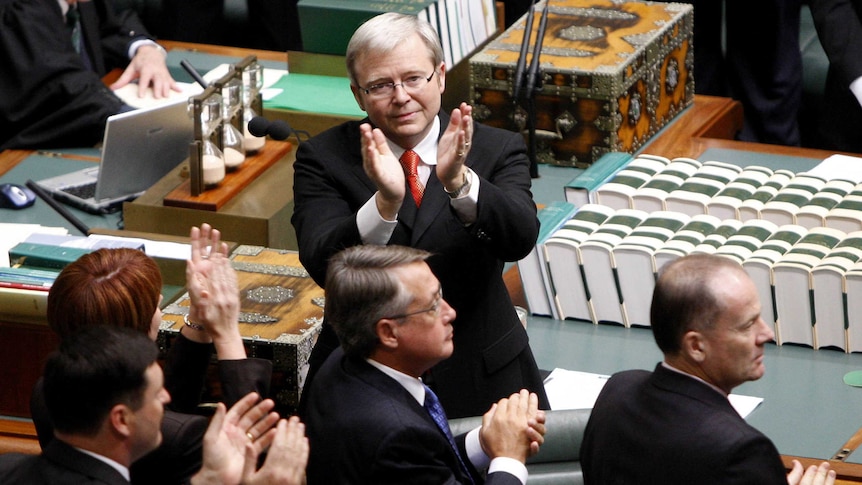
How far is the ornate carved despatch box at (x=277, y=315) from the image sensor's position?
123 inches

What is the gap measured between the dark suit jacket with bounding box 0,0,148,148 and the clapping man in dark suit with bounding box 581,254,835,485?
2810 millimetres

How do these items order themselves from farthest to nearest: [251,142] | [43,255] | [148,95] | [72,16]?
[72,16] < [148,95] < [251,142] < [43,255]

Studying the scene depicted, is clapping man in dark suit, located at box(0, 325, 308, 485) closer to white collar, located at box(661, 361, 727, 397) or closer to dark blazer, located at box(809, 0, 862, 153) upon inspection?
white collar, located at box(661, 361, 727, 397)

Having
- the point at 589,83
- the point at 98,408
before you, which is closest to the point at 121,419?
the point at 98,408

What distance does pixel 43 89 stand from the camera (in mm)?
4727

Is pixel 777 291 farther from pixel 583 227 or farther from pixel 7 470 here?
pixel 7 470

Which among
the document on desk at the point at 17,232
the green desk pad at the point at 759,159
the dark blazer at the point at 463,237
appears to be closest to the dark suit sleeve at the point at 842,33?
the green desk pad at the point at 759,159

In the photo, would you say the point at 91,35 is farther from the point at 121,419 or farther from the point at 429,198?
the point at 121,419

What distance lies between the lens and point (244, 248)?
362 centimetres

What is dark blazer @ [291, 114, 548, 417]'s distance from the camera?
2.59 m

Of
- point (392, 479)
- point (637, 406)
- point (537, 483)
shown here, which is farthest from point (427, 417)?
point (537, 483)

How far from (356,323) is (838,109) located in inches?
128

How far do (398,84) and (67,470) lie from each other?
958 mm

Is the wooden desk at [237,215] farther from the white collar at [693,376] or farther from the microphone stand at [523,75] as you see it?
the white collar at [693,376]
